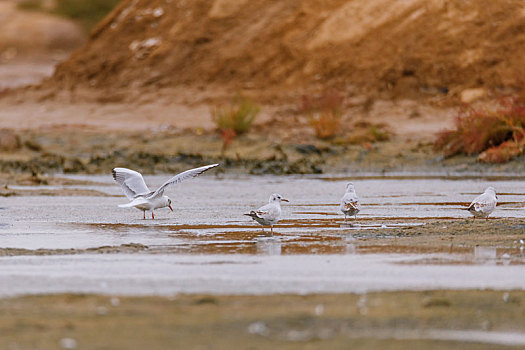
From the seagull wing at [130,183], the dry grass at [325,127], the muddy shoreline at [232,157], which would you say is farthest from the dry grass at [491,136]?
the seagull wing at [130,183]

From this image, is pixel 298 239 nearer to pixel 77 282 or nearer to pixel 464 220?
pixel 464 220

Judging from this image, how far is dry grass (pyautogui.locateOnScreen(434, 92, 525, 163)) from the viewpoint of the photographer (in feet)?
79.4

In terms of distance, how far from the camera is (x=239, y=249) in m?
Answer: 10.6

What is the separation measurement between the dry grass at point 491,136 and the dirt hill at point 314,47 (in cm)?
1090

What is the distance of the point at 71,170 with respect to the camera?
82.7 feet

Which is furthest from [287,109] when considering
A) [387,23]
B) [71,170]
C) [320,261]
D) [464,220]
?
[320,261]

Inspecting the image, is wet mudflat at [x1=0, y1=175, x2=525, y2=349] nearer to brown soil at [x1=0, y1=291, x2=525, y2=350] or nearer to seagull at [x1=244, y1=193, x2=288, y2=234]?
brown soil at [x1=0, y1=291, x2=525, y2=350]

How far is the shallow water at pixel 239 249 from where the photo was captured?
8328 mm

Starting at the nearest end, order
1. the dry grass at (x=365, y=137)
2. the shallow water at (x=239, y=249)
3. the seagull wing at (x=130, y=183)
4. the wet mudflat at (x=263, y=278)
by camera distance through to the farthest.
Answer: the wet mudflat at (x=263, y=278) < the shallow water at (x=239, y=249) < the seagull wing at (x=130, y=183) < the dry grass at (x=365, y=137)

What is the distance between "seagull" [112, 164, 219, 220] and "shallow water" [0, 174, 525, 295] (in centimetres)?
25

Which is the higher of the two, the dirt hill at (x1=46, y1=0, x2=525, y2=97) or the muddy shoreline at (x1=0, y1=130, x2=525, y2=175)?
the dirt hill at (x1=46, y1=0, x2=525, y2=97)

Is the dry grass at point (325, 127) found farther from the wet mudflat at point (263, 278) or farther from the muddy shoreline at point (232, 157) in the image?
the wet mudflat at point (263, 278)

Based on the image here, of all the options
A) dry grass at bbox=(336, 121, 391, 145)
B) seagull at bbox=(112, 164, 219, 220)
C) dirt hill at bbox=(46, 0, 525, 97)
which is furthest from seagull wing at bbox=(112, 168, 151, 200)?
dirt hill at bbox=(46, 0, 525, 97)

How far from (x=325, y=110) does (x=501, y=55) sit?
27.8 feet
